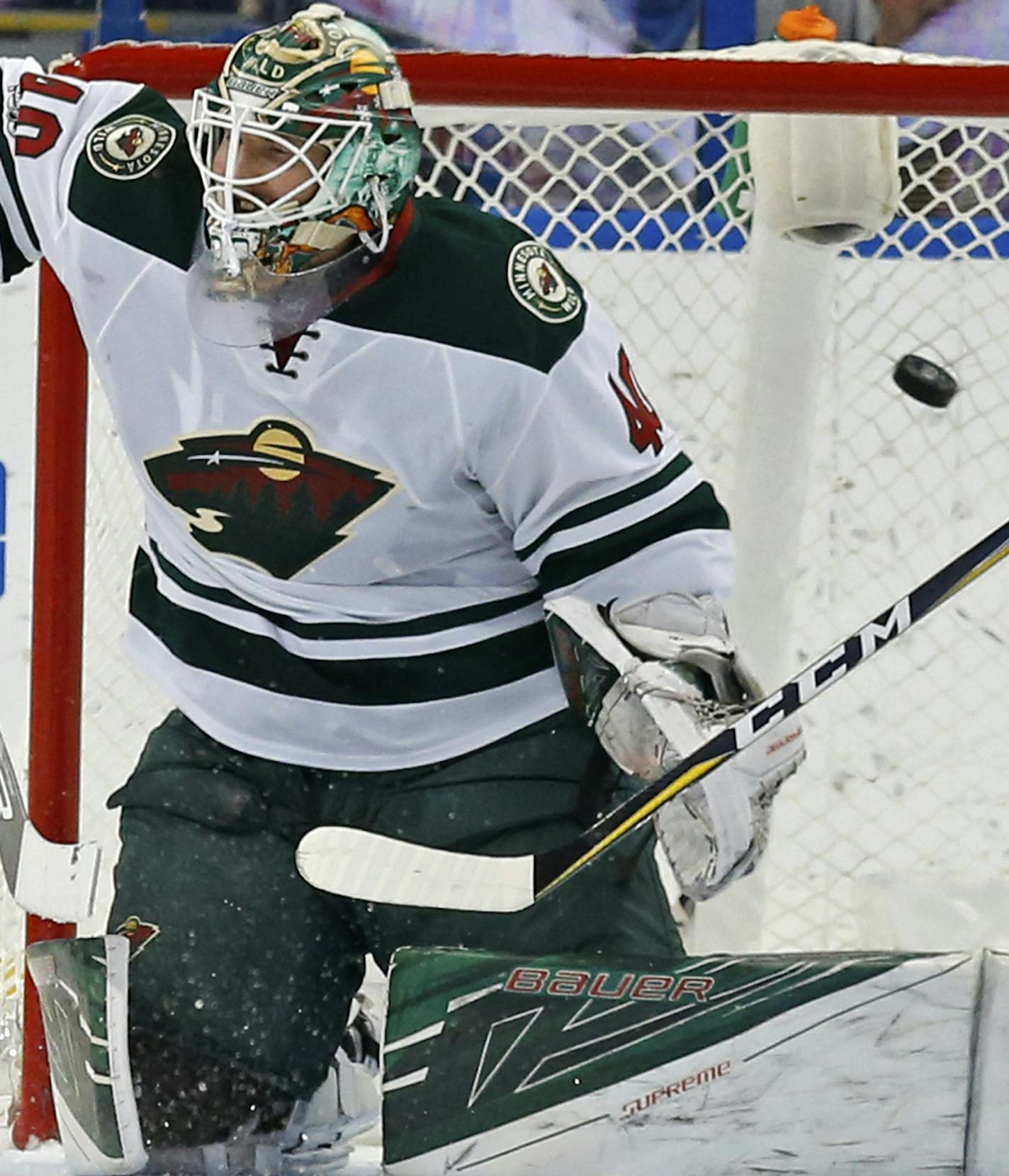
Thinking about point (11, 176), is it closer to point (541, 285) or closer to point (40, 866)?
point (541, 285)

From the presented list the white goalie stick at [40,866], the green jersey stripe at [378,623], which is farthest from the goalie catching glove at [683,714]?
the white goalie stick at [40,866]

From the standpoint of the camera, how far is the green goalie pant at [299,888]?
5.35 ft

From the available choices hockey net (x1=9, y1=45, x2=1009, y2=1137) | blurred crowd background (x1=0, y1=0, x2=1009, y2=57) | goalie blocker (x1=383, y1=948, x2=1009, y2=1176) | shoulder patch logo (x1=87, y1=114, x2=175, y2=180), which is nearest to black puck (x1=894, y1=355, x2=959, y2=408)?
hockey net (x1=9, y1=45, x2=1009, y2=1137)

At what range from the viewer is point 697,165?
7.90 ft

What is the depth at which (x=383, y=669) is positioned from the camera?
1.67 m

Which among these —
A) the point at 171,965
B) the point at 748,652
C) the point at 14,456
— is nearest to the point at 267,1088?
the point at 171,965

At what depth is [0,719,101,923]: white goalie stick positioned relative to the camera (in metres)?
1.65

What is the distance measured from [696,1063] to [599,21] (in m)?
3.17

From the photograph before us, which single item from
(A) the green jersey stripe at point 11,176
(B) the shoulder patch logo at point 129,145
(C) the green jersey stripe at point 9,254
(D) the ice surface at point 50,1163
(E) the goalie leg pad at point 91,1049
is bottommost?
(D) the ice surface at point 50,1163

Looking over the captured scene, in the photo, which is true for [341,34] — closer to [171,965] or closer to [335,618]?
[335,618]

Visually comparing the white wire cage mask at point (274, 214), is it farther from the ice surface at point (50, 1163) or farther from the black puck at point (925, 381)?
the black puck at point (925, 381)

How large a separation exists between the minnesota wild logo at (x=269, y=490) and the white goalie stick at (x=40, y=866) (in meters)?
0.29

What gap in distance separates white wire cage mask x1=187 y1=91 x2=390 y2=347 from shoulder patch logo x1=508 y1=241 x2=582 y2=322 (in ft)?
0.36

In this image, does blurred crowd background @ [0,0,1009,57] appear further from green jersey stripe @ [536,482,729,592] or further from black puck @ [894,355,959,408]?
green jersey stripe @ [536,482,729,592]
